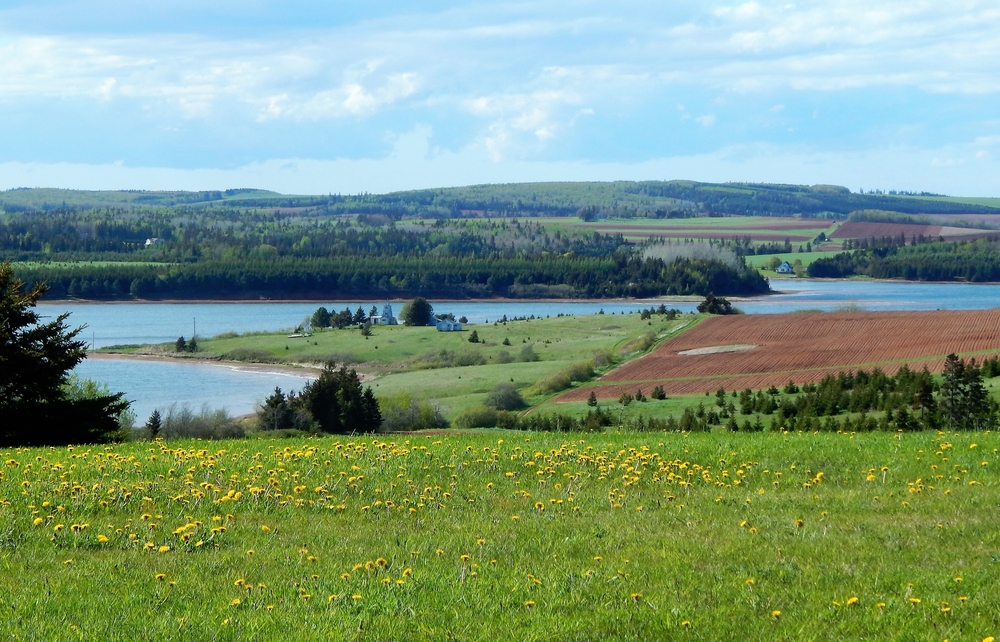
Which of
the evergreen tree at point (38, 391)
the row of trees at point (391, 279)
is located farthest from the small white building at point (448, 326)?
the evergreen tree at point (38, 391)

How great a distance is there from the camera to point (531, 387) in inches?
2726

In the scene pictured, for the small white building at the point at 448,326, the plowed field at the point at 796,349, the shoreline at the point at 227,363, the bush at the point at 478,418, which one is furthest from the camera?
the small white building at the point at 448,326

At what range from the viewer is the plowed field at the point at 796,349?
200 feet

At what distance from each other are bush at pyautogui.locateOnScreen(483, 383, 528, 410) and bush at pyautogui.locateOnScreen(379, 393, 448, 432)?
330 cm

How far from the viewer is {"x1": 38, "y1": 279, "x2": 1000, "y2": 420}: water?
271 ft

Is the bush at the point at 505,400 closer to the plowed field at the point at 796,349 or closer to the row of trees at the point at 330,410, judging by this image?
the plowed field at the point at 796,349

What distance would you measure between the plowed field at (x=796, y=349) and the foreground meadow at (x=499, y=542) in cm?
4493

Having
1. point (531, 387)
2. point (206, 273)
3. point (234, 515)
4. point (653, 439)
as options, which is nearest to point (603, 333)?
point (531, 387)

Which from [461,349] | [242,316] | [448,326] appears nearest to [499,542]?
[461,349]

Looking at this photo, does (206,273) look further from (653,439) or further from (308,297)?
(653,439)

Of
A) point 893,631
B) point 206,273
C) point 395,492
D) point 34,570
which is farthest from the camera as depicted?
point 206,273

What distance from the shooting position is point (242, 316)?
159 m

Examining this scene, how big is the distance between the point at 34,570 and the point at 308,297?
7283 inches

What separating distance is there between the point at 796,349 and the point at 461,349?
1333 inches
